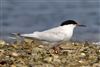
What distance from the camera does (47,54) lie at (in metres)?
8.71

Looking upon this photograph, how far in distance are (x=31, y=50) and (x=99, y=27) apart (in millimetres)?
10426

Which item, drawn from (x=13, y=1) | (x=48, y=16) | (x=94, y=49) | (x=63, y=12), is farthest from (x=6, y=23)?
(x=94, y=49)

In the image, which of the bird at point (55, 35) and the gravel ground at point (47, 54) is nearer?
the gravel ground at point (47, 54)

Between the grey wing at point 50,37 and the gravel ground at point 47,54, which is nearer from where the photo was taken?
the gravel ground at point 47,54

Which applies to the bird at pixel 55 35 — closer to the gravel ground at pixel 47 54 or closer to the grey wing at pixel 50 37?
the grey wing at pixel 50 37

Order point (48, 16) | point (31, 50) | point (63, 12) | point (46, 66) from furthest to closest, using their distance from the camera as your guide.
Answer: point (63, 12) → point (48, 16) → point (31, 50) → point (46, 66)

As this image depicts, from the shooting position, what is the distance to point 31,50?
352 inches

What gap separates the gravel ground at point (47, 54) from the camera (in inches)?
322

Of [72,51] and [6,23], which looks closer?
[72,51]

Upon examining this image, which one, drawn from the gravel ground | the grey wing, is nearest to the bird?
the grey wing

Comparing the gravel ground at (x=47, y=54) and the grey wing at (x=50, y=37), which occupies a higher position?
the grey wing at (x=50, y=37)

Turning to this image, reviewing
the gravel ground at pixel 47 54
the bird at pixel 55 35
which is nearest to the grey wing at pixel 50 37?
the bird at pixel 55 35

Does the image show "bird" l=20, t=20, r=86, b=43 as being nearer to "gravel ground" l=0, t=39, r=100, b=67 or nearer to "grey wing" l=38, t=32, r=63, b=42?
"grey wing" l=38, t=32, r=63, b=42

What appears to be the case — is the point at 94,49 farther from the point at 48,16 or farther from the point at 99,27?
the point at 48,16
